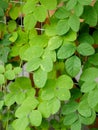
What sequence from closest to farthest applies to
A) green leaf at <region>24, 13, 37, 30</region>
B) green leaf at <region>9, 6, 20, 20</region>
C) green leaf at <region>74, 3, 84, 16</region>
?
1. green leaf at <region>74, 3, 84, 16</region>
2. green leaf at <region>24, 13, 37, 30</region>
3. green leaf at <region>9, 6, 20, 20</region>

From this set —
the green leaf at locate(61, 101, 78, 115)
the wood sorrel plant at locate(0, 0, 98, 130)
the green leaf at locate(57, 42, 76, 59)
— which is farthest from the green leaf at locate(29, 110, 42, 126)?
the green leaf at locate(57, 42, 76, 59)

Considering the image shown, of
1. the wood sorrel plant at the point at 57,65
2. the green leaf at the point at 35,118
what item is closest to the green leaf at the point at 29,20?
the wood sorrel plant at the point at 57,65

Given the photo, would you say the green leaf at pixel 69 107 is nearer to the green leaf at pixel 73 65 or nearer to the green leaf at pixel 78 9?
the green leaf at pixel 73 65

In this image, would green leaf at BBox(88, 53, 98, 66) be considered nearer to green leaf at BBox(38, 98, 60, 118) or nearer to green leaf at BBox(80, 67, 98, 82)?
green leaf at BBox(80, 67, 98, 82)

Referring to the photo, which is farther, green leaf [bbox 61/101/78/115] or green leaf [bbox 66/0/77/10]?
green leaf [bbox 61/101/78/115]

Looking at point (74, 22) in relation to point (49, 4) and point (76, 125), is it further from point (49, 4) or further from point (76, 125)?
point (76, 125)

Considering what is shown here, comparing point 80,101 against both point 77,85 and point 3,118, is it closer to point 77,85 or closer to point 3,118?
point 77,85
